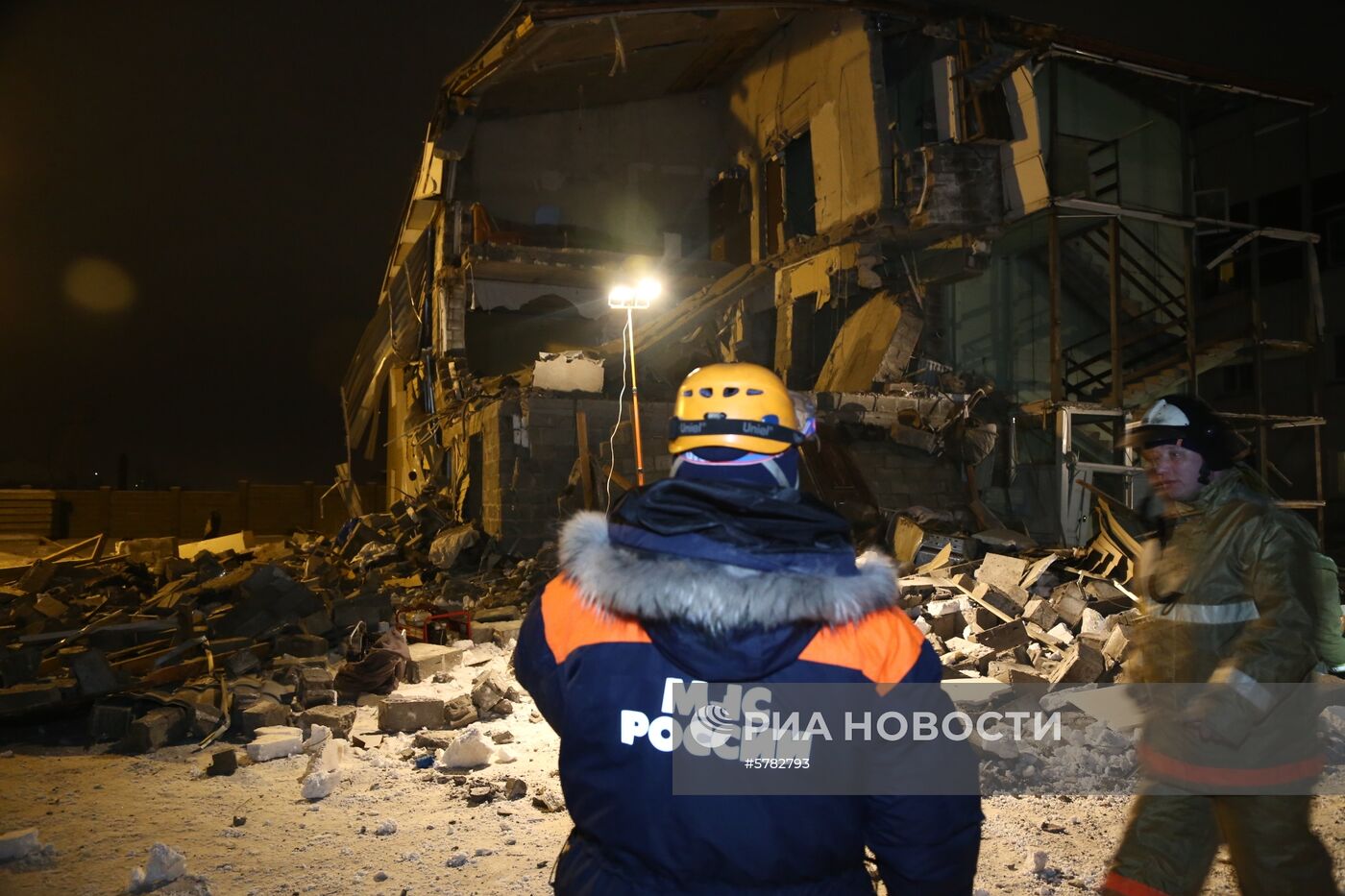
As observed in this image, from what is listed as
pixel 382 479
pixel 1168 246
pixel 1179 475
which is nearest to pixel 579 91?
pixel 1168 246

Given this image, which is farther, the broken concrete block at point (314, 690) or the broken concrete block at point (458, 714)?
the broken concrete block at point (314, 690)

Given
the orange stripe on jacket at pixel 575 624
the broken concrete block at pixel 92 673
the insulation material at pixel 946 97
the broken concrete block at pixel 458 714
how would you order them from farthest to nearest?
the insulation material at pixel 946 97, the broken concrete block at pixel 92 673, the broken concrete block at pixel 458 714, the orange stripe on jacket at pixel 575 624

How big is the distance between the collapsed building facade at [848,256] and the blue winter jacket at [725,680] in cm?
927

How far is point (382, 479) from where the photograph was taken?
32.8m

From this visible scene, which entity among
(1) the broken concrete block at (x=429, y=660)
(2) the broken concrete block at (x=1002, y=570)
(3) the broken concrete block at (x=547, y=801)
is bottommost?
(3) the broken concrete block at (x=547, y=801)

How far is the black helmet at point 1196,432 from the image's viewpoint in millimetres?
2963

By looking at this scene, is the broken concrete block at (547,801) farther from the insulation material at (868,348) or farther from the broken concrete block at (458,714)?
the insulation material at (868,348)

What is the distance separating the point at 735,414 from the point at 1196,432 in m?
2.09

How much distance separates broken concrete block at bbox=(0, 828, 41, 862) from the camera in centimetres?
371

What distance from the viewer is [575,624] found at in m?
1.65

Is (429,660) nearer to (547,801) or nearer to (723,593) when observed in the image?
(547,801)

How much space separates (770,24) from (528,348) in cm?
837

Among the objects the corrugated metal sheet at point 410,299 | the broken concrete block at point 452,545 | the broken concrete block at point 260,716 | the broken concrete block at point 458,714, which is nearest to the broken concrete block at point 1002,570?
the broken concrete block at point 458,714

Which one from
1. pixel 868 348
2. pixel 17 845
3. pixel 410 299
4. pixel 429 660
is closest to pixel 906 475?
pixel 868 348
